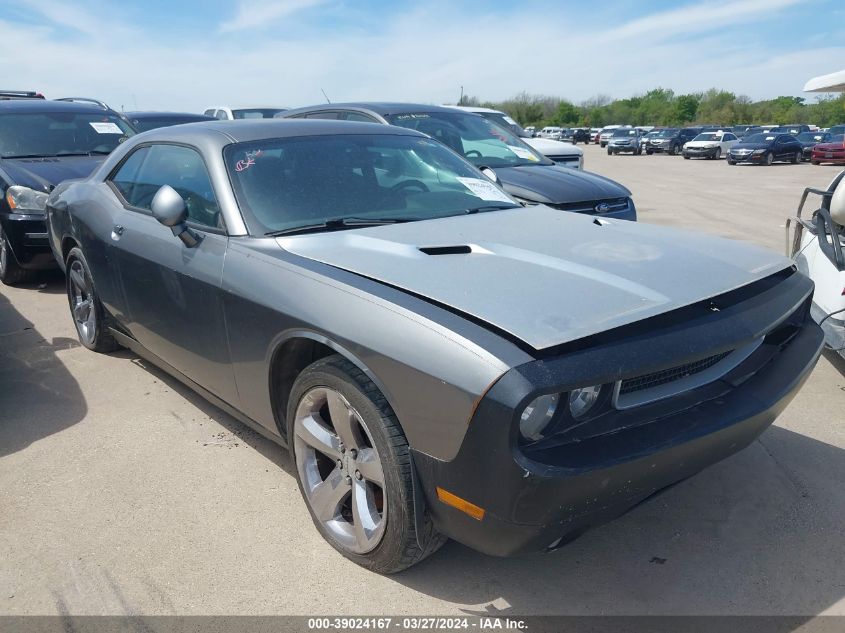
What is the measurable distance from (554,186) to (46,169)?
190 inches

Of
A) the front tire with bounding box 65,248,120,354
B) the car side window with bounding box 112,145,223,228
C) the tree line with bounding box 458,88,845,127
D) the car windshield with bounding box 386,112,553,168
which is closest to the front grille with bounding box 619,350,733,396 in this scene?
the car side window with bounding box 112,145,223,228

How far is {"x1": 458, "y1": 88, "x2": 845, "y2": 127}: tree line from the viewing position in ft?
242

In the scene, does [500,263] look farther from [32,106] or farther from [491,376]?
[32,106]

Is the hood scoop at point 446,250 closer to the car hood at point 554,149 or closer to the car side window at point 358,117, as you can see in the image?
the car side window at point 358,117

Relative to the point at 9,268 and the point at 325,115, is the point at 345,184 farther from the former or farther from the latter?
the point at 9,268

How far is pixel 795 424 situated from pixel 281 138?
3.08 metres

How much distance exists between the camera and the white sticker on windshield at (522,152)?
24.8 ft

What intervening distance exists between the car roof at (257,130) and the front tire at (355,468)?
141 centimetres

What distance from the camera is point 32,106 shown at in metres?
7.44

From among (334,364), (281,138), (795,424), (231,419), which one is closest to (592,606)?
(334,364)

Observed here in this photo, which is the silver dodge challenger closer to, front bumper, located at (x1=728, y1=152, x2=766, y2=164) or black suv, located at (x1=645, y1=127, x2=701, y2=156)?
front bumper, located at (x1=728, y1=152, x2=766, y2=164)

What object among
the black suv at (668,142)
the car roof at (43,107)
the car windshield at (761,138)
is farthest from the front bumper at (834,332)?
the black suv at (668,142)

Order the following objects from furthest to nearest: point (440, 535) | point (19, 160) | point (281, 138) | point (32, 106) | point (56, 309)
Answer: point (32, 106), point (19, 160), point (56, 309), point (281, 138), point (440, 535)

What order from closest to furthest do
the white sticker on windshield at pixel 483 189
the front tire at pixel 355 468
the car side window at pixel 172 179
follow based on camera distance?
the front tire at pixel 355 468 < the car side window at pixel 172 179 < the white sticker on windshield at pixel 483 189
